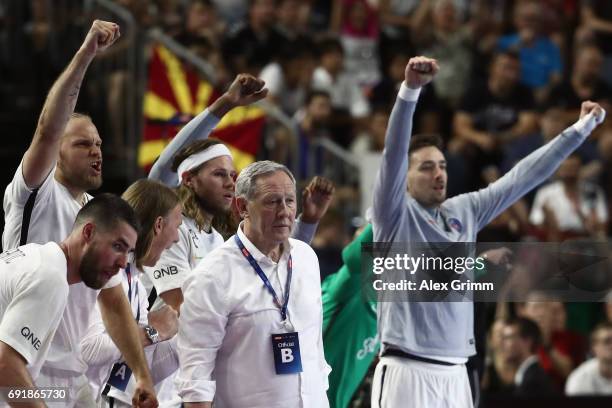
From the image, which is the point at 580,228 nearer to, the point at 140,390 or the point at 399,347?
the point at 399,347

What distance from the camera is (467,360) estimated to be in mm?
6867

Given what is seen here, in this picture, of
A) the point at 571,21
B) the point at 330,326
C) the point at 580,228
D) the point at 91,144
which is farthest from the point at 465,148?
the point at 91,144

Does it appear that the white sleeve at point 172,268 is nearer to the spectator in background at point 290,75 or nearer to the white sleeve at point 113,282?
the white sleeve at point 113,282

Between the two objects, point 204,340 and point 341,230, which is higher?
point 341,230

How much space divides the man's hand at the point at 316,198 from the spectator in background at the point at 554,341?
396 cm

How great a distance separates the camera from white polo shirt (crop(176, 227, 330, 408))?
5.14 metres

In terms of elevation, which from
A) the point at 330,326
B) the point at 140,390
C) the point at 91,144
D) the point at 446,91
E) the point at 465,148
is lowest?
the point at 140,390

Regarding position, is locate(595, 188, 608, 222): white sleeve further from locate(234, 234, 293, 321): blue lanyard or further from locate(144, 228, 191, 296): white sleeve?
locate(234, 234, 293, 321): blue lanyard

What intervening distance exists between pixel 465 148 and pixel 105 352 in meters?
7.12

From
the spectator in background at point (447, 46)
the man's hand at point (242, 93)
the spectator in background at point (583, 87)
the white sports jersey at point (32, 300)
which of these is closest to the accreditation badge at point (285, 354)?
the white sports jersey at point (32, 300)

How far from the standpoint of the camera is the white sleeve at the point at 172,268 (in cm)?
612

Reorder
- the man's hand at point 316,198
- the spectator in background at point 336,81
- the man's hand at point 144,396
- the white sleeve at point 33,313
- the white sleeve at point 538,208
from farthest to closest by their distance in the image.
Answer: the spectator in background at point 336,81 < the white sleeve at point 538,208 < the man's hand at point 316,198 < the man's hand at point 144,396 < the white sleeve at point 33,313

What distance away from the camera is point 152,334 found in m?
5.60

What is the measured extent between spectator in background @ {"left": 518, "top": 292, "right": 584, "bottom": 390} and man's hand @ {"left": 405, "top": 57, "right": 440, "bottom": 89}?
4305 millimetres
